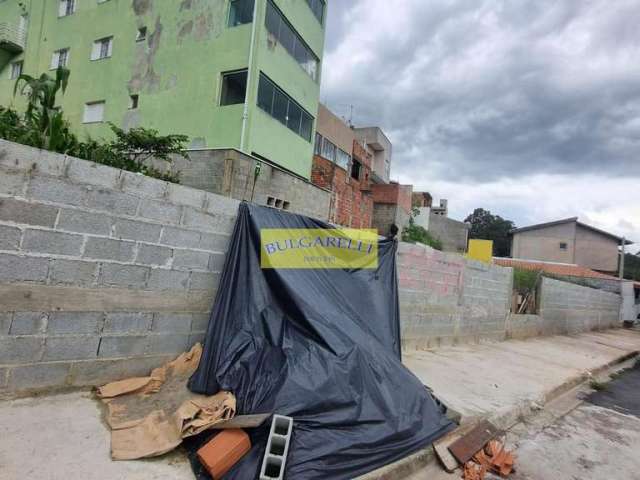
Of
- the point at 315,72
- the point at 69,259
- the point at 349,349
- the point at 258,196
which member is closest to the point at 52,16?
the point at 315,72

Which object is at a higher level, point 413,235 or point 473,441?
point 413,235

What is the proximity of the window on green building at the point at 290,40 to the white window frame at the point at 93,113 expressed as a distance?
282 inches

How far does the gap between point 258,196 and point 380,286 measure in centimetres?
795

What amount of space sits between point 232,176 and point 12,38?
14.9 metres

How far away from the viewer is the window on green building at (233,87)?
38.3 ft

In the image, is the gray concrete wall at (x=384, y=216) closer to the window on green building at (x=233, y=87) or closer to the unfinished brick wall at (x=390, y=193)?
the unfinished brick wall at (x=390, y=193)

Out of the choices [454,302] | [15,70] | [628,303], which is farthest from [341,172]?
[628,303]

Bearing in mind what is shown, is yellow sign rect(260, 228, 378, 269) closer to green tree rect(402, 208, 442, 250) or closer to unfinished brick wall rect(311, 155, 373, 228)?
unfinished brick wall rect(311, 155, 373, 228)

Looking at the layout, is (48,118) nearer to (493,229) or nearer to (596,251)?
(596,251)

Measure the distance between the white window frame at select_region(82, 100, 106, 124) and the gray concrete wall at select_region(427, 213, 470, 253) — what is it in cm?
2525

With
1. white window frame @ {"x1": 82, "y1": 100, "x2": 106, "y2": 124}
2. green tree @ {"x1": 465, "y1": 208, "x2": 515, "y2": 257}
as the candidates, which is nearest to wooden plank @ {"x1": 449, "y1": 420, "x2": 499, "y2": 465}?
white window frame @ {"x1": 82, "y1": 100, "x2": 106, "y2": 124}

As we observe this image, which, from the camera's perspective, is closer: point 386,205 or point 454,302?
point 454,302

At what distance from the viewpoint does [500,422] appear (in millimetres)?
3750

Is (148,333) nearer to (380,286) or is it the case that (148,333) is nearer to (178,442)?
(178,442)
